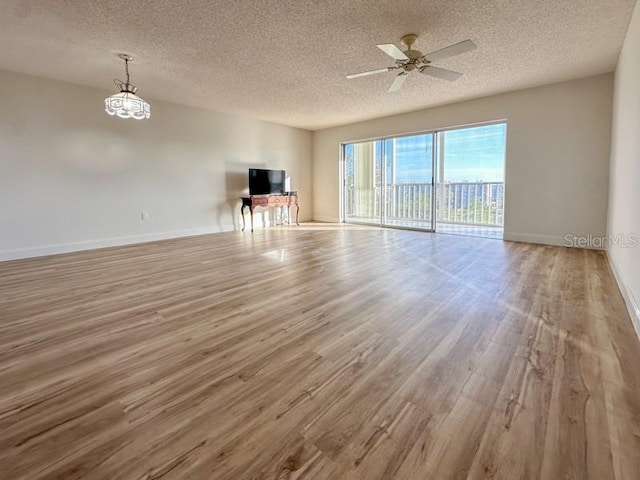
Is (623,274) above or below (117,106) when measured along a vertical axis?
below

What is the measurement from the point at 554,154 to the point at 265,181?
198 inches

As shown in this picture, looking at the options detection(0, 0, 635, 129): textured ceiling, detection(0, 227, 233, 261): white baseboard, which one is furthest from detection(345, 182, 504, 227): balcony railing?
detection(0, 227, 233, 261): white baseboard

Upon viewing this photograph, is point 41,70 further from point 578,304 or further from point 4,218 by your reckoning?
point 578,304

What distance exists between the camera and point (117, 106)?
147 inches

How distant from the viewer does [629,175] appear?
2742mm

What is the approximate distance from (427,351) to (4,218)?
5323mm

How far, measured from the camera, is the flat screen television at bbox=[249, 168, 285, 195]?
21.8 feet

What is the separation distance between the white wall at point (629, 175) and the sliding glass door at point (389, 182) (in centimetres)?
367

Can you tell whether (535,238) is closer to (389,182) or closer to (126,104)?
(389,182)

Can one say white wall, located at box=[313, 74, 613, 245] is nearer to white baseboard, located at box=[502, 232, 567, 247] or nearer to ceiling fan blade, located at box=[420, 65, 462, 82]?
white baseboard, located at box=[502, 232, 567, 247]

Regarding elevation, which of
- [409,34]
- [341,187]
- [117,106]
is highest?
[409,34]

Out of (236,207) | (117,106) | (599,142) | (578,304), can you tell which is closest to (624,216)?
(578,304)

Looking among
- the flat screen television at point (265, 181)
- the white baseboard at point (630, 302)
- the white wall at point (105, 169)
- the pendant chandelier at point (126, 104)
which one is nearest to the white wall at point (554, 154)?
the white baseboard at point (630, 302)

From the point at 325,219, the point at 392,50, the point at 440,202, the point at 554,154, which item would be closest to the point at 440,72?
the point at 392,50
